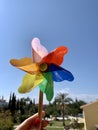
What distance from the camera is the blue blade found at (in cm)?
195

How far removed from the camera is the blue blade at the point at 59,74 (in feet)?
6.39

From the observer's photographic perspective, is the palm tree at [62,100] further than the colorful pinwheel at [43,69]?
Yes

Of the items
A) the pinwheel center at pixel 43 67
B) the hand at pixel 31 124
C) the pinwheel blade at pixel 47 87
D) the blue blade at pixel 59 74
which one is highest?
the pinwheel center at pixel 43 67

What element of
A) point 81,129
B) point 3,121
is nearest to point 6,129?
point 3,121

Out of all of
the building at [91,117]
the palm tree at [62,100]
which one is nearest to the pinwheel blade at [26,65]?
the building at [91,117]

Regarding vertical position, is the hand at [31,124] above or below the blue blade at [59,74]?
below

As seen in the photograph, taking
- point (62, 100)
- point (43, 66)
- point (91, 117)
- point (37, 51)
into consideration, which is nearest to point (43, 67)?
point (43, 66)

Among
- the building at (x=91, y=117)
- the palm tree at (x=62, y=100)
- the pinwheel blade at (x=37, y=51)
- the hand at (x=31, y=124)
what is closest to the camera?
the hand at (x=31, y=124)

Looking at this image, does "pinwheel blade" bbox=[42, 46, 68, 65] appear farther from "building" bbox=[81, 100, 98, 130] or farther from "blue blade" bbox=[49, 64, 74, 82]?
"building" bbox=[81, 100, 98, 130]

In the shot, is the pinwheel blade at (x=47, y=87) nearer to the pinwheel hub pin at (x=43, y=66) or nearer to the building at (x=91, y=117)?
the pinwheel hub pin at (x=43, y=66)

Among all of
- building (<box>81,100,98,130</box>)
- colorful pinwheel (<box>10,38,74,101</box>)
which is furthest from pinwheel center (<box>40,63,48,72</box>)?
building (<box>81,100,98,130</box>)

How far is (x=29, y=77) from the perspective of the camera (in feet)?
6.25

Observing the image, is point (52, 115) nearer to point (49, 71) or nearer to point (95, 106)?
point (95, 106)

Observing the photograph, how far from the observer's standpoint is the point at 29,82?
1.85 meters
